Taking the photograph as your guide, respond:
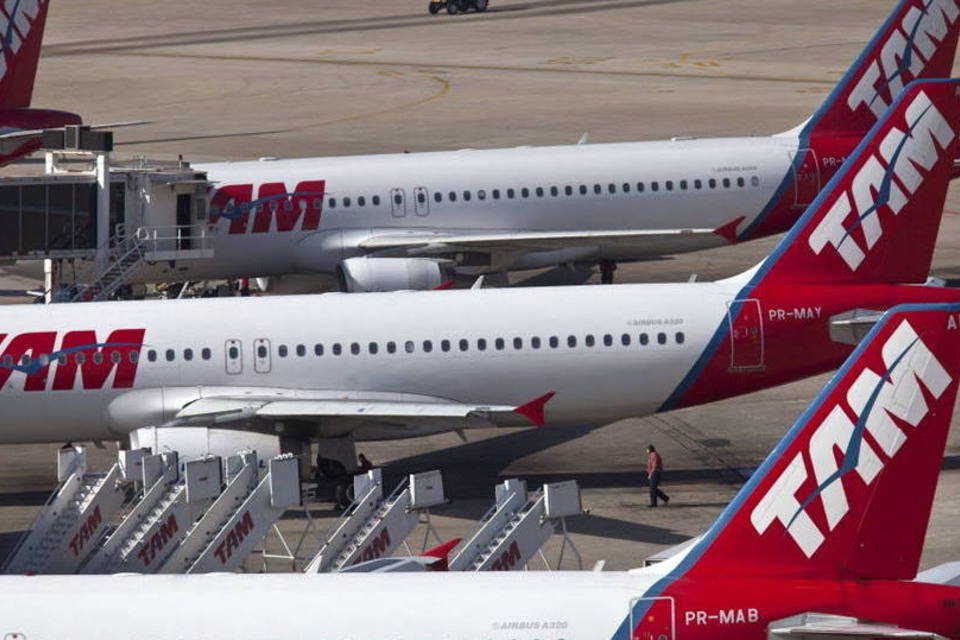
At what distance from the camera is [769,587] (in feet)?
77.7

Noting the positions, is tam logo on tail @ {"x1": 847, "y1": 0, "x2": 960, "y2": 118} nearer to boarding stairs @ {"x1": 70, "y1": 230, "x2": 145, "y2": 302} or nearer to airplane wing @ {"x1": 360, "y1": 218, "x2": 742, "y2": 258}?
airplane wing @ {"x1": 360, "y1": 218, "x2": 742, "y2": 258}

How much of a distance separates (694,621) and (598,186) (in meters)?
33.7

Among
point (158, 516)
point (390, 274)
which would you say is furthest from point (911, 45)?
point (158, 516)

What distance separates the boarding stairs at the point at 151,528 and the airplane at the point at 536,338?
8.29 m

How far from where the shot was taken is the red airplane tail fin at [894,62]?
187 feet

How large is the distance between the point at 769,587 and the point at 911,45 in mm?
35835

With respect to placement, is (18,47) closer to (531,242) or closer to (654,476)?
(531,242)

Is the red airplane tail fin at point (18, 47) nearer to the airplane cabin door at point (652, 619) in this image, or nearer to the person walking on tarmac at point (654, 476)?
the person walking on tarmac at point (654, 476)

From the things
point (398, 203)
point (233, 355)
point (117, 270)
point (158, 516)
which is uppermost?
point (158, 516)

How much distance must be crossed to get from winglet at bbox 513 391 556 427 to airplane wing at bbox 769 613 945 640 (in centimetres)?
1609

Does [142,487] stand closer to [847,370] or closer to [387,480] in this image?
[387,480]

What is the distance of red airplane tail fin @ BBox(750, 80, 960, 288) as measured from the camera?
135ft

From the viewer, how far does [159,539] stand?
31812 mm

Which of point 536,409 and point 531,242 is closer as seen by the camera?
point 536,409
